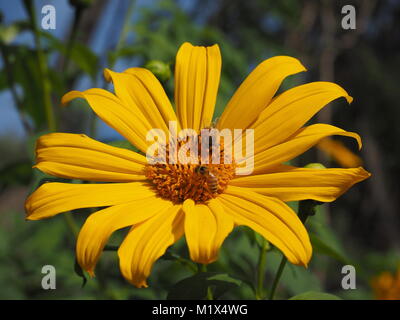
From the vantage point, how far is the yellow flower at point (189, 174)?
731mm

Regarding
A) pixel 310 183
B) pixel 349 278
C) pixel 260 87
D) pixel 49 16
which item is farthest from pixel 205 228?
pixel 49 16

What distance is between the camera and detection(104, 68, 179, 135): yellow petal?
95 cm

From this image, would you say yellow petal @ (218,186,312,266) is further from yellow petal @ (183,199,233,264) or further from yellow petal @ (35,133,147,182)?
yellow petal @ (35,133,147,182)

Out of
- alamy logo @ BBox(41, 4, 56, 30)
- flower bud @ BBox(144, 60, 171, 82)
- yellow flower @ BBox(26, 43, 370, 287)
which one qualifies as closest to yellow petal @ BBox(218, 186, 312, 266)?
yellow flower @ BBox(26, 43, 370, 287)

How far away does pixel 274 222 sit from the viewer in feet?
2.49

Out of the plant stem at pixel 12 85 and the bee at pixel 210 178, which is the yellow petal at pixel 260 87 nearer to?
the bee at pixel 210 178

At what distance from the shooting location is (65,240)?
89.0 inches

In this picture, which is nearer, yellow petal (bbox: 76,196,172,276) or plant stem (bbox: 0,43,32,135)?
yellow petal (bbox: 76,196,172,276)

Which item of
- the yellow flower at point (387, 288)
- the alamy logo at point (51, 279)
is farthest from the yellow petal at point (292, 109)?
the yellow flower at point (387, 288)

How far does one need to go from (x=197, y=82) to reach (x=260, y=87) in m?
0.15

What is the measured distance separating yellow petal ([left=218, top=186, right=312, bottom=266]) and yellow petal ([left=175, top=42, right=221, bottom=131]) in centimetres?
22

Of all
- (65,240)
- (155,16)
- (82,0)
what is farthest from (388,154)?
(82,0)
